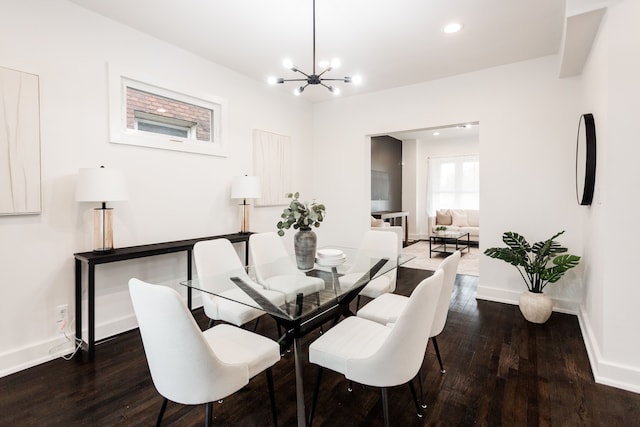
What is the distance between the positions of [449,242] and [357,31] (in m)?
5.70

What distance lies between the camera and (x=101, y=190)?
2.37 meters

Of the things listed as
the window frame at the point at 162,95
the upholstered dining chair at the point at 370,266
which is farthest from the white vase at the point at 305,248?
the window frame at the point at 162,95

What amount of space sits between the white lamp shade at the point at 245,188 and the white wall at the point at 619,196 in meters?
3.03

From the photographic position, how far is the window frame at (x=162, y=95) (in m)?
2.74

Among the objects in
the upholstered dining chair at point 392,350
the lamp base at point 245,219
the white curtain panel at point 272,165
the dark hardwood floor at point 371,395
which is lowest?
the dark hardwood floor at point 371,395

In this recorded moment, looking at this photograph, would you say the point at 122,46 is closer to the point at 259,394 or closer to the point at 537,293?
the point at 259,394

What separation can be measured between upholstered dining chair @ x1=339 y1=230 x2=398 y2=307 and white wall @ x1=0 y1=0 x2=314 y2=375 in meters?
1.81

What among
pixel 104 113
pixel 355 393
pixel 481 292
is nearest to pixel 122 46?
pixel 104 113

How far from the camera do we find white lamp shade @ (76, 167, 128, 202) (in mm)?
2352

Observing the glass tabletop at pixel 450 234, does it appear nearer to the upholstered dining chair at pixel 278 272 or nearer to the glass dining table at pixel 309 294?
the glass dining table at pixel 309 294

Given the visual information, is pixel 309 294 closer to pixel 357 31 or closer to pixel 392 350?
pixel 392 350

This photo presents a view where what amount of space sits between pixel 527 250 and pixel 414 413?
2238 millimetres

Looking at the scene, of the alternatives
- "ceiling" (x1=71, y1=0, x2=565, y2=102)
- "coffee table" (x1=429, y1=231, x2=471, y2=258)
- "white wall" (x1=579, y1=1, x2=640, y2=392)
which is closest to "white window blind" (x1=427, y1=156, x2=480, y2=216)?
"coffee table" (x1=429, y1=231, x2=471, y2=258)

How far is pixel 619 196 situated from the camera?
2.06 meters
